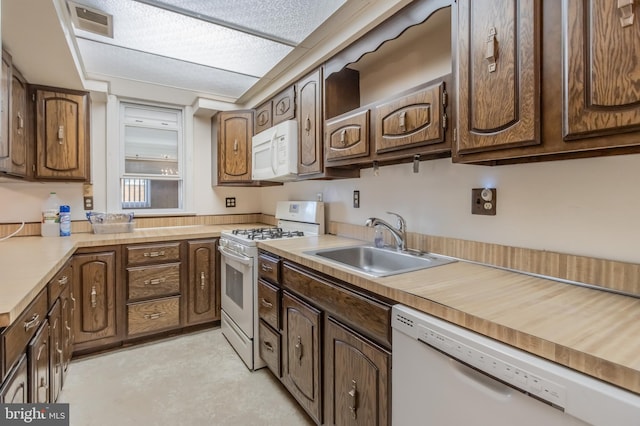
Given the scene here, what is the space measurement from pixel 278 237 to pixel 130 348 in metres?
1.48

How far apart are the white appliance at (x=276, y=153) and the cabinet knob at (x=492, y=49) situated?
57.1 inches

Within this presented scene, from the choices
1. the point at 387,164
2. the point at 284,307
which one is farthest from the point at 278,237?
the point at 387,164

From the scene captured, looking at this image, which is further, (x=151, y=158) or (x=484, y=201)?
(x=151, y=158)

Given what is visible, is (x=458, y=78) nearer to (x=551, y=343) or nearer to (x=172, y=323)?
(x=551, y=343)

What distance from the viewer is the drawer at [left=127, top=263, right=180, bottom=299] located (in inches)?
98.0

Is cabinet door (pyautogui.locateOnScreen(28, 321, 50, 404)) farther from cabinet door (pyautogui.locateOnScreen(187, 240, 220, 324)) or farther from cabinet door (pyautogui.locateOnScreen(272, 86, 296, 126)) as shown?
cabinet door (pyautogui.locateOnScreen(272, 86, 296, 126))

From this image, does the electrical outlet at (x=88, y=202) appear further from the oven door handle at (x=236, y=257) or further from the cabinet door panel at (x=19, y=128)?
the oven door handle at (x=236, y=257)

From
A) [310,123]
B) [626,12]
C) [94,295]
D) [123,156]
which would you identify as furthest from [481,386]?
[123,156]

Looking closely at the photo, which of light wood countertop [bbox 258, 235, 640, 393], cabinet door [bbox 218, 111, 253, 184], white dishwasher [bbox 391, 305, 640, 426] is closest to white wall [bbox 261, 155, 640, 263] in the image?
light wood countertop [bbox 258, 235, 640, 393]

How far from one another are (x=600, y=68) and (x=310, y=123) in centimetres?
157

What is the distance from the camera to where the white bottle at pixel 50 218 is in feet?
8.29

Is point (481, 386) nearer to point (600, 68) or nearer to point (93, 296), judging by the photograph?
point (600, 68)

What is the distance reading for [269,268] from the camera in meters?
1.99

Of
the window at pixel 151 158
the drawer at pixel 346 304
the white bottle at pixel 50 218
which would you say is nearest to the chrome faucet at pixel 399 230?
the drawer at pixel 346 304
